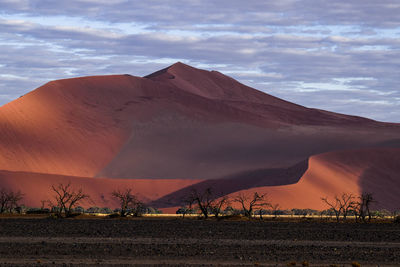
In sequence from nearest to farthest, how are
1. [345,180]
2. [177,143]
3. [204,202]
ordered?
[204,202] < [345,180] < [177,143]

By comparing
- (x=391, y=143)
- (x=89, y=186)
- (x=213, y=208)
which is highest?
(x=391, y=143)

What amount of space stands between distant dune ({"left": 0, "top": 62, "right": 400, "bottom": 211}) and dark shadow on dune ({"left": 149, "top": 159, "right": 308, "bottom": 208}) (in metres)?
0.21

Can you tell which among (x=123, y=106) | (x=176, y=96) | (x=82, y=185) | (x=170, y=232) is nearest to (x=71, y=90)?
(x=123, y=106)

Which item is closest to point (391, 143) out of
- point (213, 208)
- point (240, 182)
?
point (240, 182)

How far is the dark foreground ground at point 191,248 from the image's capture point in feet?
69.9

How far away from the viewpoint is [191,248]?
2564 cm

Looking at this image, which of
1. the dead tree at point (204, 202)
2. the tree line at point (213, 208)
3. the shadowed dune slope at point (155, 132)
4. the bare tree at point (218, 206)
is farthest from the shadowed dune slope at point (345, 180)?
the dead tree at point (204, 202)

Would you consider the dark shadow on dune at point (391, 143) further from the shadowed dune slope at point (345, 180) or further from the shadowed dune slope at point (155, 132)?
the shadowed dune slope at point (345, 180)

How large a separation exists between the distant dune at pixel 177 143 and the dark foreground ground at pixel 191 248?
46.5m

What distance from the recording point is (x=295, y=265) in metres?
20.1

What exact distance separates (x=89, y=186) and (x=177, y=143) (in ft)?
66.9

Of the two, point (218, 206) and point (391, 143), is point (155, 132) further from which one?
Answer: point (391, 143)

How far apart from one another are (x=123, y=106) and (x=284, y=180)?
34.5 meters

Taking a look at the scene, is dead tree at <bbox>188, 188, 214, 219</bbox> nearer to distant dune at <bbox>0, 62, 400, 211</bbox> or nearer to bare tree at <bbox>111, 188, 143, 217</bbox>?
bare tree at <bbox>111, 188, 143, 217</bbox>
